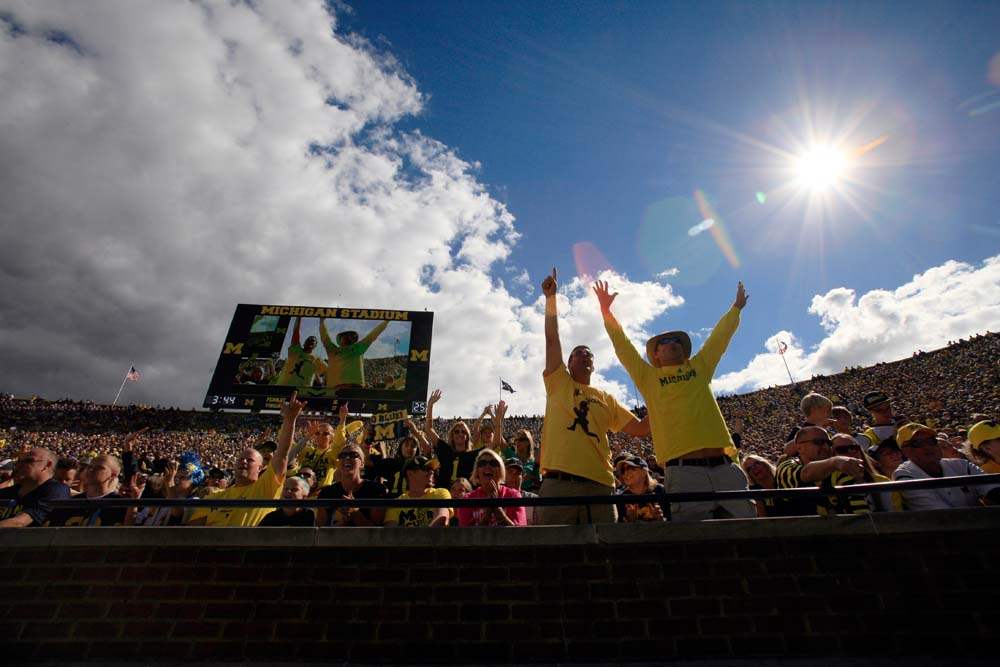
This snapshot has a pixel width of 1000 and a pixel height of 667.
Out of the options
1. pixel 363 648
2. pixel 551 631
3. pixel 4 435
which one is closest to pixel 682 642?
pixel 551 631

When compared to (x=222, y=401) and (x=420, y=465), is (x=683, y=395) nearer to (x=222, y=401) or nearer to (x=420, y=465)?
(x=420, y=465)

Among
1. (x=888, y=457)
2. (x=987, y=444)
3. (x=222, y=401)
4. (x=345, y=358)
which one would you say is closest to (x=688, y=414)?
(x=888, y=457)

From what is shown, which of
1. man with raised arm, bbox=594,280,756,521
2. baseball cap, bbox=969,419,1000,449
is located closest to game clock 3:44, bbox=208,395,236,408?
man with raised arm, bbox=594,280,756,521

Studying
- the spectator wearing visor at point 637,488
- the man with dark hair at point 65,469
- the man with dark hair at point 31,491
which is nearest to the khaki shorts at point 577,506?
the spectator wearing visor at point 637,488

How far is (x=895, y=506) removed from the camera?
363cm

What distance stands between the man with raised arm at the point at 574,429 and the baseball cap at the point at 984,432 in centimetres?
304

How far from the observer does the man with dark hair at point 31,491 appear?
12.8 ft

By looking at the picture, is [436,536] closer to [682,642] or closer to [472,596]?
[472,596]

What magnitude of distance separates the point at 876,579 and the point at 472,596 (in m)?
2.70

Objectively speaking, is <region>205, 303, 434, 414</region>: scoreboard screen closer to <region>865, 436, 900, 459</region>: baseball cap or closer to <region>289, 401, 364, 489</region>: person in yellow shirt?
<region>289, 401, 364, 489</region>: person in yellow shirt

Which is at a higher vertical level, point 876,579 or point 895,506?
point 895,506

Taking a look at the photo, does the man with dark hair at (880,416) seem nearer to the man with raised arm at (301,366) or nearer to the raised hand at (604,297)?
the raised hand at (604,297)

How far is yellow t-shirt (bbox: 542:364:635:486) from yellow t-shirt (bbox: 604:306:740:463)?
37 centimetres

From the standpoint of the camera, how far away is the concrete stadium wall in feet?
9.36
